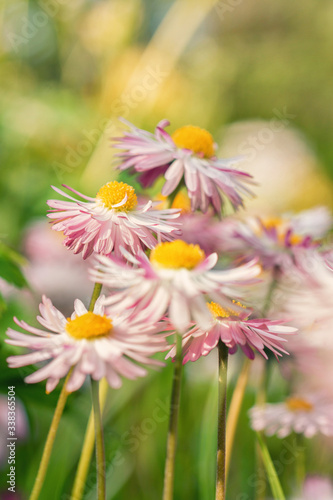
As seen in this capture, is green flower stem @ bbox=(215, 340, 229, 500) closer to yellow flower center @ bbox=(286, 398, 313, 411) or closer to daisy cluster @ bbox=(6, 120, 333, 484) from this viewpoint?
daisy cluster @ bbox=(6, 120, 333, 484)

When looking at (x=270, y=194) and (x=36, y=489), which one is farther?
(x=270, y=194)

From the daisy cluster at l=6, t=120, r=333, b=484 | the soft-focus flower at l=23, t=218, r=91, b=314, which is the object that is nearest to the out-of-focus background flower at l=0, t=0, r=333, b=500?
the soft-focus flower at l=23, t=218, r=91, b=314

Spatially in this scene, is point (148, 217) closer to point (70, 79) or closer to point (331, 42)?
point (70, 79)

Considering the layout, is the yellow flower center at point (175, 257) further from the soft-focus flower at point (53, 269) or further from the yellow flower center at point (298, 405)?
the soft-focus flower at point (53, 269)

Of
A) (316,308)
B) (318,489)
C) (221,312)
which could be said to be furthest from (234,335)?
(318,489)

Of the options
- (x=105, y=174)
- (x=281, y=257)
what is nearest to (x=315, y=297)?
(x=281, y=257)

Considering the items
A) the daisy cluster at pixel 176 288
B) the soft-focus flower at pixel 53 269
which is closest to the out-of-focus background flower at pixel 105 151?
the soft-focus flower at pixel 53 269
